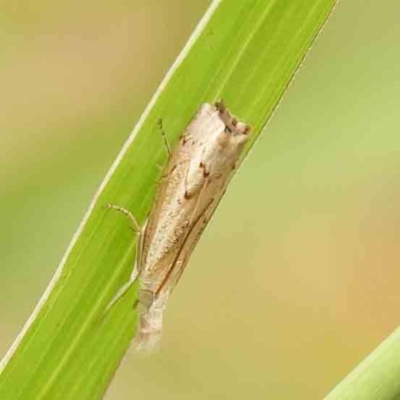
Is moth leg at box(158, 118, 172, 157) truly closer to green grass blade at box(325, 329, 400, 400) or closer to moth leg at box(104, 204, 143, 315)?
moth leg at box(104, 204, 143, 315)

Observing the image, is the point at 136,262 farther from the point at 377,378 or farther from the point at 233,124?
the point at 377,378

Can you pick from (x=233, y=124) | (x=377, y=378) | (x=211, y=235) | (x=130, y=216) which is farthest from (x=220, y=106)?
(x=211, y=235)

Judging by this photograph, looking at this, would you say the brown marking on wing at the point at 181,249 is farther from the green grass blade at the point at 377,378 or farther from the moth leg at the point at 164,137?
the green grass blade at the point at 377,378

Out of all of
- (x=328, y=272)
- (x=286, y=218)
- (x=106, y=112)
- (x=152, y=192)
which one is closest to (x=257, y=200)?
(x=286, y=218)

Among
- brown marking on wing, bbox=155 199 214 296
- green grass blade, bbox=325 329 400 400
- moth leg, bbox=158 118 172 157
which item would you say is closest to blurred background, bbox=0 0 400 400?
brown marking on wing, bbox=155 199 214 296

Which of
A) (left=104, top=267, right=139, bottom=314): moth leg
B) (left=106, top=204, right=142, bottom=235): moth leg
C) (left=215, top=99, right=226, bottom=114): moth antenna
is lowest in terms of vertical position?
(left=104, top=267, right=139, bottom=314): moth leg

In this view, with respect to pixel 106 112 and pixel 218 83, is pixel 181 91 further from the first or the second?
pixel 106 112
